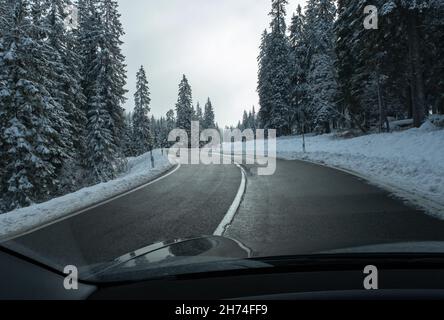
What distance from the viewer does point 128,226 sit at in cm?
684

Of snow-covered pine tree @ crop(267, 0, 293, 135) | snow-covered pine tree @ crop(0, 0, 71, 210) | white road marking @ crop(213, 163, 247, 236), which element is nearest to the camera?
white road marking @ crop(213, 163, 247, 236)

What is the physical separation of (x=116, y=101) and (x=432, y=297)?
33.6 meters

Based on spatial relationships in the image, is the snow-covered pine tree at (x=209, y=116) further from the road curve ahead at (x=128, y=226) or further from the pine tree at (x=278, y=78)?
the road curve ahead at (x=128, y=226)

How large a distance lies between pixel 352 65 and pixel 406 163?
64.6ft

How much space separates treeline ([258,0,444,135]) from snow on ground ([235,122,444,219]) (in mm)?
3227

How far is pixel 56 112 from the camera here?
23.8m

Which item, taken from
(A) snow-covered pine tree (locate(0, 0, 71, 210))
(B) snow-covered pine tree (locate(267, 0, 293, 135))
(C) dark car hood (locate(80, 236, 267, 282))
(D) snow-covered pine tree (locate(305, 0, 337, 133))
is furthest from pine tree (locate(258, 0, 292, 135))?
(C) dark car hood (locate(80, 236, 267, 282))

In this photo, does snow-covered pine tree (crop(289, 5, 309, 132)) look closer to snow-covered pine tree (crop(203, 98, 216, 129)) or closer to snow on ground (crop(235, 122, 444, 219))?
snow on ground (crop(235, 122, 444, 219))

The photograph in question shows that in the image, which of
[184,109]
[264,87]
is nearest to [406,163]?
[264,87]

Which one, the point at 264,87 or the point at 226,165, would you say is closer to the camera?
the point at 226,165

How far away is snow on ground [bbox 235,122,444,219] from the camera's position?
30.3ft

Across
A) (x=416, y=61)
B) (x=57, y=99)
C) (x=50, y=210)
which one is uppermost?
(x=416, y=61)

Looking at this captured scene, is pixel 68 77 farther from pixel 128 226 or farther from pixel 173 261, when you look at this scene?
pixel 173 261
